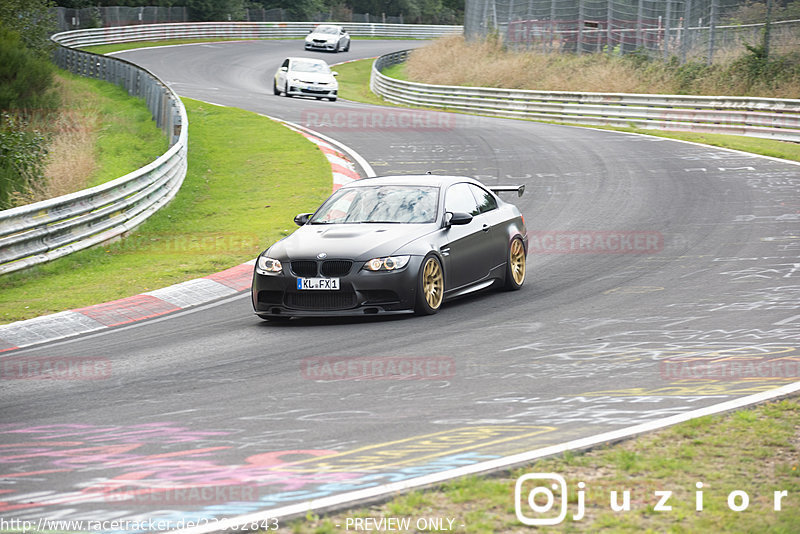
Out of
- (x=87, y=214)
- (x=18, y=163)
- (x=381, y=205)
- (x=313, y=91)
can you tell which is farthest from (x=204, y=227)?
(x=313, y=91)

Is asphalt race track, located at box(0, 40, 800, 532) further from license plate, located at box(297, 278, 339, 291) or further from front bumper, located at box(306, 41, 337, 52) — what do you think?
front bumper, located at box(306, 41, 337, 52)

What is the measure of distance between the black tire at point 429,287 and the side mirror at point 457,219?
0.60m

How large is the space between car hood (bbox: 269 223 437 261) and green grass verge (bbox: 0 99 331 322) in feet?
8.95

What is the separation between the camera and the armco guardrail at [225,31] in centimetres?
6340

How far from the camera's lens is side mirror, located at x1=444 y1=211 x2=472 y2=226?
11117 mm

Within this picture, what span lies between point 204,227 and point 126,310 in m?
5.24

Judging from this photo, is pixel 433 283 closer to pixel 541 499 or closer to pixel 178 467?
pixel 178 467

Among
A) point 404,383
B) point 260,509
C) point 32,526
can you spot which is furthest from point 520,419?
point 32,526

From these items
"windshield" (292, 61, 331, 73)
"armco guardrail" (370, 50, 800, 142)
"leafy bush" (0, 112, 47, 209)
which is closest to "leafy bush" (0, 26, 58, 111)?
"windshield" (292, 61, 331, 73)

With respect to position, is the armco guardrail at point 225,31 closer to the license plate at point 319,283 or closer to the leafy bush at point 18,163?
the leafy bush at point 18,163

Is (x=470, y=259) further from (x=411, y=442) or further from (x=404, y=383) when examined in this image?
(x=411, y=442)

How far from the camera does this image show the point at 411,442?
6141 mm

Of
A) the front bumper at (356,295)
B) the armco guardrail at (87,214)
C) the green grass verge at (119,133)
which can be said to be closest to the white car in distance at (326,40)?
the green grass verge at (119,133)

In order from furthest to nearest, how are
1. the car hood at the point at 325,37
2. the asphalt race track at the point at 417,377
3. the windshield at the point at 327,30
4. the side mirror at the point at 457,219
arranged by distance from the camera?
the windshield at the point at 327,30
the car hood at the point at 325,37
the side mirror at the point at 457,219
the asphalt race track at the point at 417,377
